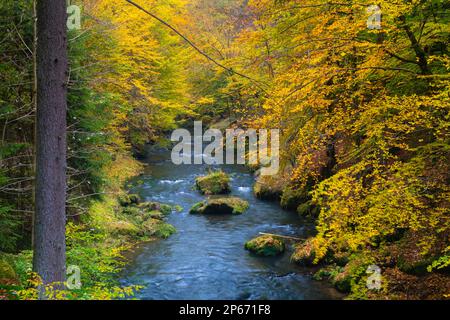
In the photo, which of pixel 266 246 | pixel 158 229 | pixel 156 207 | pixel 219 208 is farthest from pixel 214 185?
pixel 266 246

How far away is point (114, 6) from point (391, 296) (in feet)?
49.9

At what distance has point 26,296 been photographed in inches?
197

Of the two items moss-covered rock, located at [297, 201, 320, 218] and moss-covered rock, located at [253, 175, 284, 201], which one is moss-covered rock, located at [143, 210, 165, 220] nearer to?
moss-covered rock, located at [253, 175, 284, 201]

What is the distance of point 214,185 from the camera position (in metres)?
18.8

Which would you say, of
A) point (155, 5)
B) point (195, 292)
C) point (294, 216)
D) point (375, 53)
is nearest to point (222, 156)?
point (155, 5)

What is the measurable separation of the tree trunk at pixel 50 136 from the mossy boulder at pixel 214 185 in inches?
532

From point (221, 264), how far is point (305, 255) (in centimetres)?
241

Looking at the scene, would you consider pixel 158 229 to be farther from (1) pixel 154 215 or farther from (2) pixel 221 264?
(2) pixel 221 264

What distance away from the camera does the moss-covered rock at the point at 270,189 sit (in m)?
17.3

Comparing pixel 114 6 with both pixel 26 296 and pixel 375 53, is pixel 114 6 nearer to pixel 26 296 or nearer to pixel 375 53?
pixel 375 53

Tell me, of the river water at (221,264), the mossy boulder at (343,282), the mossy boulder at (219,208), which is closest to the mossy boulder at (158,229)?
the river water at (221,264)

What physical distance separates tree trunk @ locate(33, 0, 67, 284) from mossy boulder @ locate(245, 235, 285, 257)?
738 centimetres

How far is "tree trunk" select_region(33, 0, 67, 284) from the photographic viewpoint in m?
4.88

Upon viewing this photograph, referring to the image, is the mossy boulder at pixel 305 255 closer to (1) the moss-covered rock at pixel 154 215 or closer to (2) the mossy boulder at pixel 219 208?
(2) the mossy boulder at pixel 219 208
